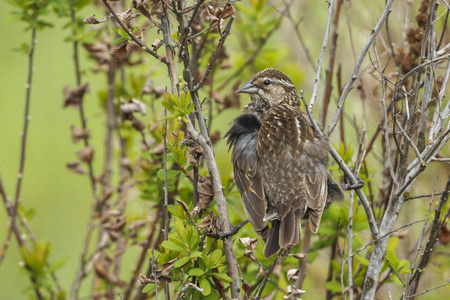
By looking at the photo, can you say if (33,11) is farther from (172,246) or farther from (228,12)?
(172,246)

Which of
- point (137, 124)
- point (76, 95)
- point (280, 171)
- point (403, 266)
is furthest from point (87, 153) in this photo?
point (403, 266)

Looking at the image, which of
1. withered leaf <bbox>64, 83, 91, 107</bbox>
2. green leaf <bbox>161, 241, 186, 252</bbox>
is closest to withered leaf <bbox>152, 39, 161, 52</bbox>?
green leaf <bbox>161, 241, 186, 252</bbox>

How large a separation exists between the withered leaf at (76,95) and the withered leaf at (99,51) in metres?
0.26

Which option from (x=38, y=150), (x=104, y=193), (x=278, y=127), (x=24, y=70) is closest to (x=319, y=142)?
(x=278, y=127)

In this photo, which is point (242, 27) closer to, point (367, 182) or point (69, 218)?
point (367, 182)

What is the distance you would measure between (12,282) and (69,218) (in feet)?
4.61

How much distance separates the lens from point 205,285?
306 cm

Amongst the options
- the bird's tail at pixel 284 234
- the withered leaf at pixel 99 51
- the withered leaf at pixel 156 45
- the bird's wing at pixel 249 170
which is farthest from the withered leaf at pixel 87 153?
the withered leaf at pixel 156 45

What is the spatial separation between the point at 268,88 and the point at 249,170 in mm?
780

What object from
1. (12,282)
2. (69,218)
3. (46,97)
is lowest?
(12,282)

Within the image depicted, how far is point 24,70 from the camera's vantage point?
35.1 feet

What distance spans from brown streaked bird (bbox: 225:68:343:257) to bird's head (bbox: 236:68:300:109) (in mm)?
276

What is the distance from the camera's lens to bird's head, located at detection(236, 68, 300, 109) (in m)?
4.27

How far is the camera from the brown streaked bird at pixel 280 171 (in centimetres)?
359
